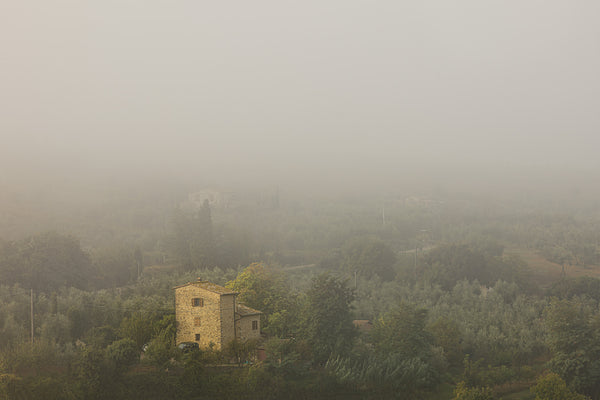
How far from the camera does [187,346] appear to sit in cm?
3559

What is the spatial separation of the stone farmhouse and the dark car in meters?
0.28

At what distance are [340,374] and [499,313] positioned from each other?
29930 mm

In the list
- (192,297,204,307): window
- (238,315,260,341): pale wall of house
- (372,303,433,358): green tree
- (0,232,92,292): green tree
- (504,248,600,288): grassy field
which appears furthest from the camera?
(504,248,600,288): grassy field

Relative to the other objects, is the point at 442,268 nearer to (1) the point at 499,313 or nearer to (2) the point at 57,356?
(1) the point at 499,313

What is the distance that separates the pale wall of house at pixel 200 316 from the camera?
35.2 meters

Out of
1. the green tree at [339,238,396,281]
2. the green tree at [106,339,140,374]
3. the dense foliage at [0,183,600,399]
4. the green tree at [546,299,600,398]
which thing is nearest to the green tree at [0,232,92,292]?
the dense foliage at [0,183,600,399]

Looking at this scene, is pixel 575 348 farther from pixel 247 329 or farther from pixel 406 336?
pixel 247 329

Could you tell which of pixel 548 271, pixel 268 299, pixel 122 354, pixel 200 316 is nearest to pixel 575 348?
pixel 268 299

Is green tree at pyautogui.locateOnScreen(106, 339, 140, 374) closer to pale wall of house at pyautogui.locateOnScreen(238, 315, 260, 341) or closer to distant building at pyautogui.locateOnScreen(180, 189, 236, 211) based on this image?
pale wall of house at pyautogui.locateOnScreen(238, 315, 260, 341)

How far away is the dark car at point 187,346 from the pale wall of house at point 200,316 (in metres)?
0.28

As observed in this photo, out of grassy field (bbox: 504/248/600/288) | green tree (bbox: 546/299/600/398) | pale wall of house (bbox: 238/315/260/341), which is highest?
pale wall of house (bbox: 238/315/260/341)

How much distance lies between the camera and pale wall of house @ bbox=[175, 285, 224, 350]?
35250 millimetres

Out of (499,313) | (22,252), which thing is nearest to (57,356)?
(22,252)

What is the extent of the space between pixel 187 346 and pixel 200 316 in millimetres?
2088
